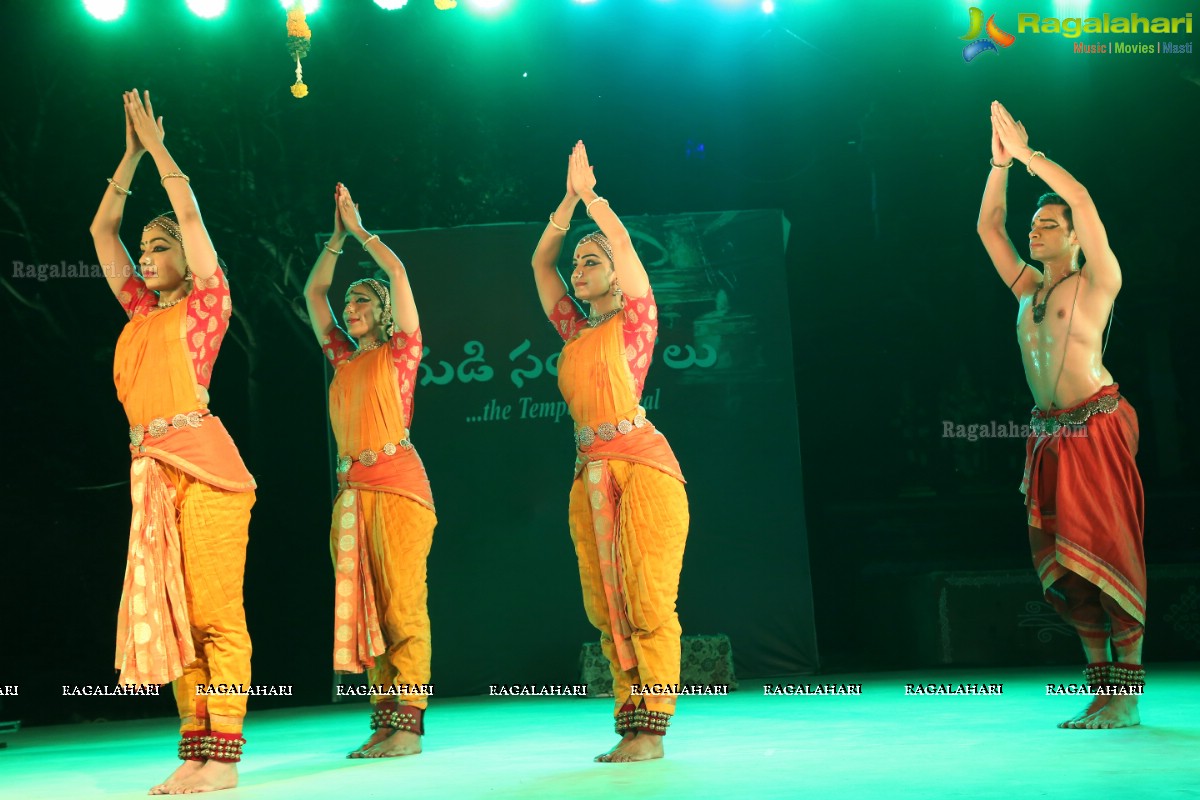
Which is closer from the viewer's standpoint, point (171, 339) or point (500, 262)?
point (171, 339)

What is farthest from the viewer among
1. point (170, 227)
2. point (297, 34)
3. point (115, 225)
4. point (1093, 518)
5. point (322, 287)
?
point (297, 34)

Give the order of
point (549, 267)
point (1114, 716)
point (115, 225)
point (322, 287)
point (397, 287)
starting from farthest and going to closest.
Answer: point (322, 287)
point (397, 287)
point (549, 267)
point (1114, 716)
point (115, 225)

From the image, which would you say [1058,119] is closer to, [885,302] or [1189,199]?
[1189,199]

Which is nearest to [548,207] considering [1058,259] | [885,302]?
[885,302]

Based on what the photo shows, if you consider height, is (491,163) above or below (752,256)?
above

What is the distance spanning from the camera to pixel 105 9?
653 centimetres

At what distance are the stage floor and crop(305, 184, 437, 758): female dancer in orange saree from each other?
256mm

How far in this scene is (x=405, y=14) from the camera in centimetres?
684

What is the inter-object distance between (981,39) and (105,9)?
14.4ft

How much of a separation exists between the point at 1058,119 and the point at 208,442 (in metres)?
4.82

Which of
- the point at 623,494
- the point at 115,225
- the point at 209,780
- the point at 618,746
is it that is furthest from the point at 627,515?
the point at 115,225

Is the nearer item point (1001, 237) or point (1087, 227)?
point (1087, 227)

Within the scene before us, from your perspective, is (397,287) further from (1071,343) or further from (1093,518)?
(1093,518)

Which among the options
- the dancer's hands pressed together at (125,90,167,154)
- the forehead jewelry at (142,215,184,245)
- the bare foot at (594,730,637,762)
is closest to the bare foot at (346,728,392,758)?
the bare foot at (594,730,637,762)
